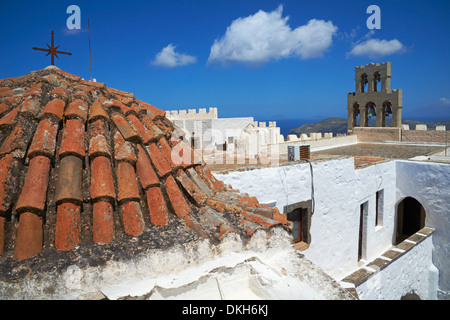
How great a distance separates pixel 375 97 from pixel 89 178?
23.4 metres

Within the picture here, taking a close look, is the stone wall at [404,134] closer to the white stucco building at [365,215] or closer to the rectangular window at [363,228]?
the white stucco building at [365,215]

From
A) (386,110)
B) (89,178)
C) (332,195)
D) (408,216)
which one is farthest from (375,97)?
(89,178)

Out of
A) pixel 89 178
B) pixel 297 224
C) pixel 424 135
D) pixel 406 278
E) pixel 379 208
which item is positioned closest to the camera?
pixel 89 178

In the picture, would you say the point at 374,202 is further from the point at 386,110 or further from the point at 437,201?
the point at 386,110

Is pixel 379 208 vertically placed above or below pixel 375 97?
below

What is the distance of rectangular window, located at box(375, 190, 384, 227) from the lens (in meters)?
10.2

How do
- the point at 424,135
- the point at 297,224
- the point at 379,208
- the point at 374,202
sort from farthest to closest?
1. the point at 424,135
2. the point at 379,208
3. the point at 374,202
4. the point at 297,224

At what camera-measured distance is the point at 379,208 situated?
1038 centimetres

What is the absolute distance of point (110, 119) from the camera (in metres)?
3.12

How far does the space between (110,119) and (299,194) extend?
17.9 feet

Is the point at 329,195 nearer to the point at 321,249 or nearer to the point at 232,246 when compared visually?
the point at 321,249

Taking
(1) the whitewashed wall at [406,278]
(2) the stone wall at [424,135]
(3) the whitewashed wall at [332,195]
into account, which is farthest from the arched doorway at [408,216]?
(2) the stone wall at [424,135]

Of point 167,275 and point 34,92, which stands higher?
point 34,92
